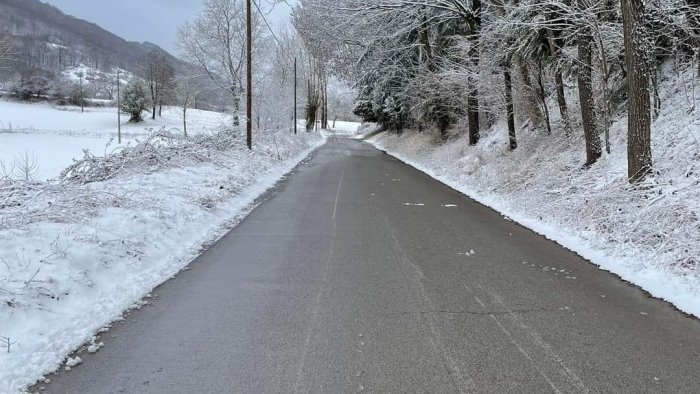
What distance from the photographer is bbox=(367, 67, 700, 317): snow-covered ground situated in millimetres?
6355

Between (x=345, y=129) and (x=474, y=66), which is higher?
(x=345, y=129)

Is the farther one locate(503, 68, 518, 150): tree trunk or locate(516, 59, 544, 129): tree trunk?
locate(503, 68, 518, 150): tree trunk

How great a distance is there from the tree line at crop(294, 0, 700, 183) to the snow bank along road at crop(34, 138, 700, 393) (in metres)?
3.88

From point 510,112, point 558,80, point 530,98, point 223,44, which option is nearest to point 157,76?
point 223,44

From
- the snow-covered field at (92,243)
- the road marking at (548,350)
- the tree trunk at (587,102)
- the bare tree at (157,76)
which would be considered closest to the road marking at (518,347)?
the road marking at (548,350)

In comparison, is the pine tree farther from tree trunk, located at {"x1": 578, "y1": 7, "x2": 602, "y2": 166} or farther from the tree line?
tree trunk, located at {"x1": 578, "y1": 7, "x2": 602, "y2": 166}

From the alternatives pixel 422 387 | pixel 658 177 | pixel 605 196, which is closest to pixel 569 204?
pixel 605 196

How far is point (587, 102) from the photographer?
11797mm

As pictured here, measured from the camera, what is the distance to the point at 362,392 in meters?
3.55

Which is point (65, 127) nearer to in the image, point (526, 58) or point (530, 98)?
point (530, 98)

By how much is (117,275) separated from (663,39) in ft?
43.5

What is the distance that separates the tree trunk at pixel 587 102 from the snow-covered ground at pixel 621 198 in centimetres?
43

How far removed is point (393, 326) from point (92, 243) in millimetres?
4020

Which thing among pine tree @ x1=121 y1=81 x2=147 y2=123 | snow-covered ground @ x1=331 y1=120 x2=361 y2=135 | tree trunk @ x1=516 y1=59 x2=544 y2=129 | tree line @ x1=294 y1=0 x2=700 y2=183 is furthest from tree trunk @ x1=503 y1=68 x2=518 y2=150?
pine tree @ x1=121 y1=81 x2=147 y2=123
